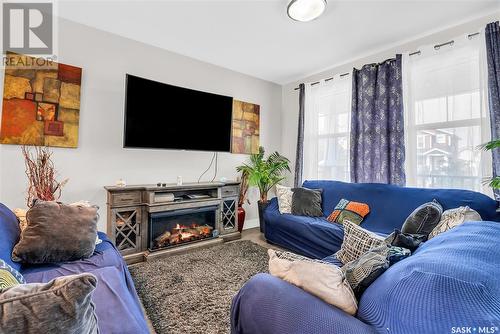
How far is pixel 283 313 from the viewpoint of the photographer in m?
0.83

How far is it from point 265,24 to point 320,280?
8.82 ft

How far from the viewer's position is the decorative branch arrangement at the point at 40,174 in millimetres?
2301

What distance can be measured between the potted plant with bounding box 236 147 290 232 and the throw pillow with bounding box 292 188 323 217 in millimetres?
610

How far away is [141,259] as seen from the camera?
2730 millimetres

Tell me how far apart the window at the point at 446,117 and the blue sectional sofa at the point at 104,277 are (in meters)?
3.17

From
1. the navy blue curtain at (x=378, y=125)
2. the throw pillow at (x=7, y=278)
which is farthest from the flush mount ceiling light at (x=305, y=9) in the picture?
the throw pillow at (x=7, y=278)

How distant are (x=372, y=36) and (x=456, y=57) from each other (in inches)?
36.2

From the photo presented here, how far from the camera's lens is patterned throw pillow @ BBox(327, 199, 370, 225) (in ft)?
9.10

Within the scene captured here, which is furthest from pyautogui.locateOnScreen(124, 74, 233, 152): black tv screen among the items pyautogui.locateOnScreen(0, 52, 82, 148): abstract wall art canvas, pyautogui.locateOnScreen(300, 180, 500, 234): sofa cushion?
pyautogui.locateOnScreen(300, 180, 500, 234): sofa cushion

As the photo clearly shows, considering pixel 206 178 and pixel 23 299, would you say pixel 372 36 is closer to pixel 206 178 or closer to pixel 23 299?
pixel 206 178

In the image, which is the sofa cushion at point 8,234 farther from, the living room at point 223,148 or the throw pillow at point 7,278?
the throw pillow at point 7,278

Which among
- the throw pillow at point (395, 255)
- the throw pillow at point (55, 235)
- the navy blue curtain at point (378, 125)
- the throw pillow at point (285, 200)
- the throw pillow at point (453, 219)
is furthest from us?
the throw pillow at point (285, 200)

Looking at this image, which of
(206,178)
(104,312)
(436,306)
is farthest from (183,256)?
(436,306)

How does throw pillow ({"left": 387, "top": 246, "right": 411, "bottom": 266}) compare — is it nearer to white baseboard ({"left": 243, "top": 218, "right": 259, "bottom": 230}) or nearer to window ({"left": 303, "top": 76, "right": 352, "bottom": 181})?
window ({"left": 303, "top": 76, "right": 352, "bottom": 181})
